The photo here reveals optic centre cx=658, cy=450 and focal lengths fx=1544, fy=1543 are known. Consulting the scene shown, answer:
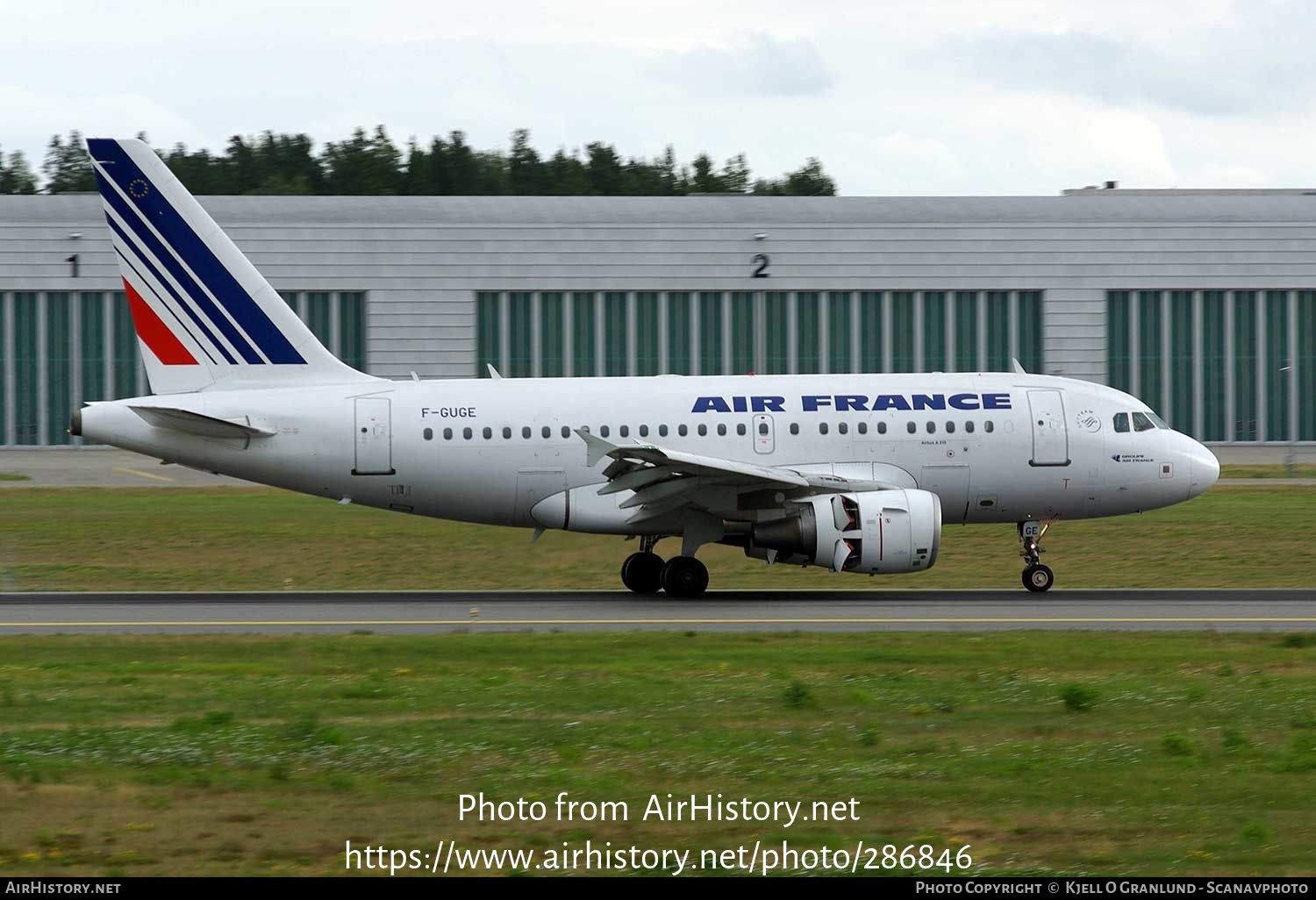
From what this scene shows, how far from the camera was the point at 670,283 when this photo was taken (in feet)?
179

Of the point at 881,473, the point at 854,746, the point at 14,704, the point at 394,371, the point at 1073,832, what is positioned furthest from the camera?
the point at 394,371

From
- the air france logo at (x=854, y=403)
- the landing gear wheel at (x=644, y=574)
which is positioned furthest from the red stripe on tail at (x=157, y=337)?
the air france logo at (x=854, y=403)

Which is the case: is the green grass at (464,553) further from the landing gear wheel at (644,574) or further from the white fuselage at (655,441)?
the white fuselage at (655,441)

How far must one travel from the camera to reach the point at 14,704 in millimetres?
15547

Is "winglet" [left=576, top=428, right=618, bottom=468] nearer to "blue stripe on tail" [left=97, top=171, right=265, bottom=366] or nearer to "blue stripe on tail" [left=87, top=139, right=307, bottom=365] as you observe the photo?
"blue stripe on tail" [left=87, top=139, right=307, bottom=365]

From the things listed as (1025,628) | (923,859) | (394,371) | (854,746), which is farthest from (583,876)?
(394,371)

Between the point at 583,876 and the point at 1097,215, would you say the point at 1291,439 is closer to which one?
the point at 1097,215

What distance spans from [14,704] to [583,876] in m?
8.40

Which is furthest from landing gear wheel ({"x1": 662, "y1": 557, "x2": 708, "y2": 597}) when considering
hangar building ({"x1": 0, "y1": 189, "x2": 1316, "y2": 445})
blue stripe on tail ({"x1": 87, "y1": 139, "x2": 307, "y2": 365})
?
hangar building ({"x1": 0, "y1": 189, "x2": 1316, "y2": 445})

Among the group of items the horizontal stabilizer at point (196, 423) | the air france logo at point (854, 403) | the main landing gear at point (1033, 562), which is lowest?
the main landing gear at point (1033, 562)

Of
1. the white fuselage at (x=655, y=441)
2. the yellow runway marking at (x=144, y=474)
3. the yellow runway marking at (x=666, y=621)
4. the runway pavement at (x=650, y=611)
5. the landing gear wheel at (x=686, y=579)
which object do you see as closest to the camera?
the runway pavement at (x=650, y=611)

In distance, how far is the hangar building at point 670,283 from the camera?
54.1 metres

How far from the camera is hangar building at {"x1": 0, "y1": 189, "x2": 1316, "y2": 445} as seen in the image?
54.1m

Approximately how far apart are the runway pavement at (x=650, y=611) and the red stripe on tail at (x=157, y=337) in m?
4.13
